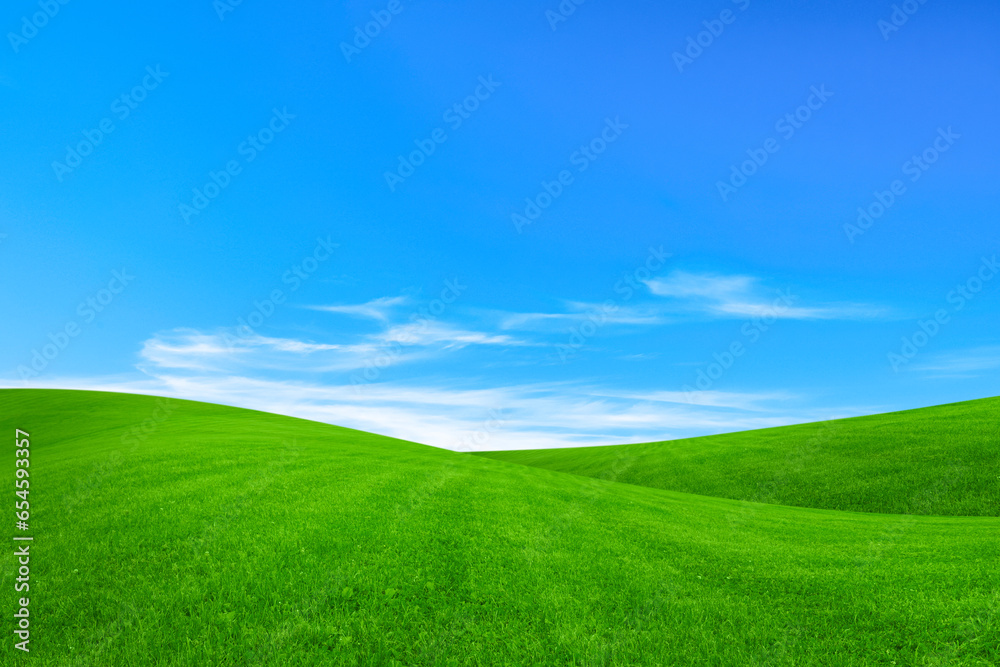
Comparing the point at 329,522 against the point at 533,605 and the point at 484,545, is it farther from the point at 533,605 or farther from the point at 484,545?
the point at 533,605

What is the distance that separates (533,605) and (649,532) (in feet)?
27.1

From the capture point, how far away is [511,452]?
8556 cm

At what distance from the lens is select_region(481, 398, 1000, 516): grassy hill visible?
3488cm

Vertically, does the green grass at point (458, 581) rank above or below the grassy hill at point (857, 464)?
below

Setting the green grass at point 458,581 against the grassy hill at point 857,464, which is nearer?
the green grass at point 458,581

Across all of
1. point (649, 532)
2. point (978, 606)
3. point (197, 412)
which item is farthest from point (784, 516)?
point (197, 412)

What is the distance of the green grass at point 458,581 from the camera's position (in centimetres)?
1034

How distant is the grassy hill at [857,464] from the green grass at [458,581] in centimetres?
1523

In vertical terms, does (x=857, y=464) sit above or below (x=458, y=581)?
above

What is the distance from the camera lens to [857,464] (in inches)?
1580

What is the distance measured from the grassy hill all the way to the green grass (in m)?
15.2

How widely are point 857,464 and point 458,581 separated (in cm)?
3846

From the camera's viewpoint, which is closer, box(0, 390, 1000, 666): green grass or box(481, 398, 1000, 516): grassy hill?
box(0, 390, 1000, 666): green grass

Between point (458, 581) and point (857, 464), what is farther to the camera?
point (857, 464)
